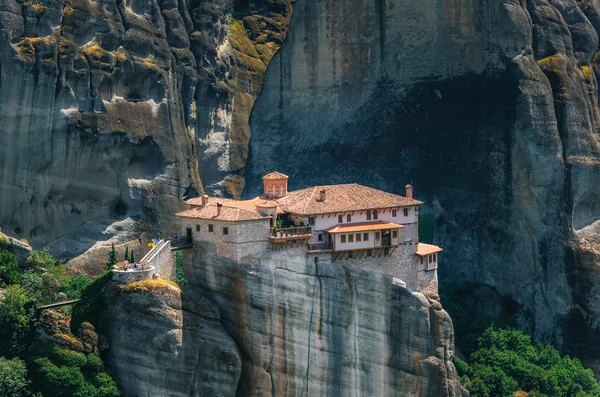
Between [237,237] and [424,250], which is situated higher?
[237,237]

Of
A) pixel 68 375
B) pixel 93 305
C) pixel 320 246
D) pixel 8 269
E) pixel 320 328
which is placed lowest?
pixel 68 375

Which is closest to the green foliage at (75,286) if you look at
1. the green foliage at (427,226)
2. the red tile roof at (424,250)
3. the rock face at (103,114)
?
the rock face at (103,114)

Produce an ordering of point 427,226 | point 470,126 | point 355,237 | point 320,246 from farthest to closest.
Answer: point 427,226 → point 470,126 → point 355,237 → point 320,246

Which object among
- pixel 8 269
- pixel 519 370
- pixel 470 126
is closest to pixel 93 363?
pixel 8 269

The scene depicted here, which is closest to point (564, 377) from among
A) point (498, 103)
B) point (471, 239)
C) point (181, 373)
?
point (471, 239)

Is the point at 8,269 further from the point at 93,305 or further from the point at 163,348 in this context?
the point at 163,348

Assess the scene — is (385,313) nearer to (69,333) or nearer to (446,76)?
(69,333)
